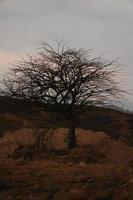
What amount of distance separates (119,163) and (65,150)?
110 inches

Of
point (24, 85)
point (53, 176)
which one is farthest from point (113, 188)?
point (24, 85)

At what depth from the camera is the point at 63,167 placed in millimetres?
15242

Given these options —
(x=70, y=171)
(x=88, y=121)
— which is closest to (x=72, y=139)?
(x=70, y=171)

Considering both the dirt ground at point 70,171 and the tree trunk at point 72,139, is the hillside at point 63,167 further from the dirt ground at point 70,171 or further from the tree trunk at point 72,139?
the tree trunk at point 72,139

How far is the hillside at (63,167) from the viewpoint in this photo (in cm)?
1157

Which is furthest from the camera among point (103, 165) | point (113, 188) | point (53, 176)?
point (103, 165)

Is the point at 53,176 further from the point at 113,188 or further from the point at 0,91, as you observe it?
the point at 0,91

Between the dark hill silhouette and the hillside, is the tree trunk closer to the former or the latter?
the hillside

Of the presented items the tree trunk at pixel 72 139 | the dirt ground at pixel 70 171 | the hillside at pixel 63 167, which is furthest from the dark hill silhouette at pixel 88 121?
the dirt ground at pixel 70 171

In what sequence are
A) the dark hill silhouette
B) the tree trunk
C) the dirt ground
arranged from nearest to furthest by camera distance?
1. the dirt ground
2. the tree trunk
3. the dark hill silhouette

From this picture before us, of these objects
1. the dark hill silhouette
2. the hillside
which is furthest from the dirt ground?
the dark hill silhouette

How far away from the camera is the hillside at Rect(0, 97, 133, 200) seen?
1157 centimetres

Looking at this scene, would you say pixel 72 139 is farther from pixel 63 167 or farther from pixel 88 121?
pixel 88 121

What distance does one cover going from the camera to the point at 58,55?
18922 mm
